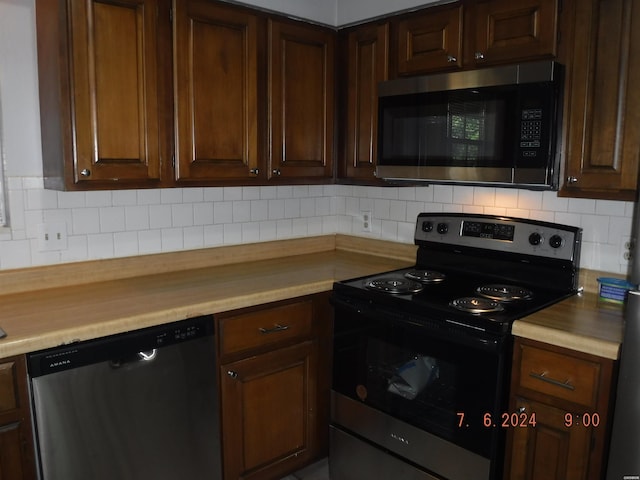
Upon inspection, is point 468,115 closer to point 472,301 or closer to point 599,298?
point 472,301

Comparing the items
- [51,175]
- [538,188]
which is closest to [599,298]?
[538,188]

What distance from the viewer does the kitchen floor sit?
2467 mm

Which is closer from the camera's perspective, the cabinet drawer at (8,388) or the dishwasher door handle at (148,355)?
the cabinet drawer at (8,388)

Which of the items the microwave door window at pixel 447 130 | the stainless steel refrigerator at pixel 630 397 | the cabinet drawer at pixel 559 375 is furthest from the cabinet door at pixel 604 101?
the cabinet drawer at pixel 559 375

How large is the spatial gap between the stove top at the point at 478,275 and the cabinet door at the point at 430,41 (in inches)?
27.6

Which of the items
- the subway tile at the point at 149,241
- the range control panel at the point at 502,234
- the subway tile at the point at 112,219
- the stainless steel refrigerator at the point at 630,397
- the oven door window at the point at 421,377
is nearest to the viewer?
the stainless steel refrigerator at the point at 630,397

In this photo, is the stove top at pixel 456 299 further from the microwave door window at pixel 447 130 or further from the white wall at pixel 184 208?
the microwave door window at pixel 447 130

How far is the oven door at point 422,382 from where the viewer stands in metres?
1.84

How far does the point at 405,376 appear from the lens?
210cm

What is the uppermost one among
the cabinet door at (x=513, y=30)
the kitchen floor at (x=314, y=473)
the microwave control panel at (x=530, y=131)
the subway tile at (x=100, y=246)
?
the cabinet door at (x=513, y=30)

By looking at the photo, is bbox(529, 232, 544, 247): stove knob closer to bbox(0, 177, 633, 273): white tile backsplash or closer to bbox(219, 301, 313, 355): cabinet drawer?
bbox(0, 177, 633, 273): white tile backsplash

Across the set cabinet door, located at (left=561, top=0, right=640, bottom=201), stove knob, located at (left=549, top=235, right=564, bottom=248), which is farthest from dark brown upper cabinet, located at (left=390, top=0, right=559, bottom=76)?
stove knob, located at (left=549, top=235, right=564, bottom=248)

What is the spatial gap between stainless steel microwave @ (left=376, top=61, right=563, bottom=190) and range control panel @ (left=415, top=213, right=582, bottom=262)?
315 millimetres

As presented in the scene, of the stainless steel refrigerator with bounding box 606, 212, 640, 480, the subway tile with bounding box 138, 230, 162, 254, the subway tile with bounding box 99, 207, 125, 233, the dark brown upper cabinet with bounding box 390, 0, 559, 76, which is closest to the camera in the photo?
the stainless steel refrigerator with bounding box 606, 212, 640, 480
